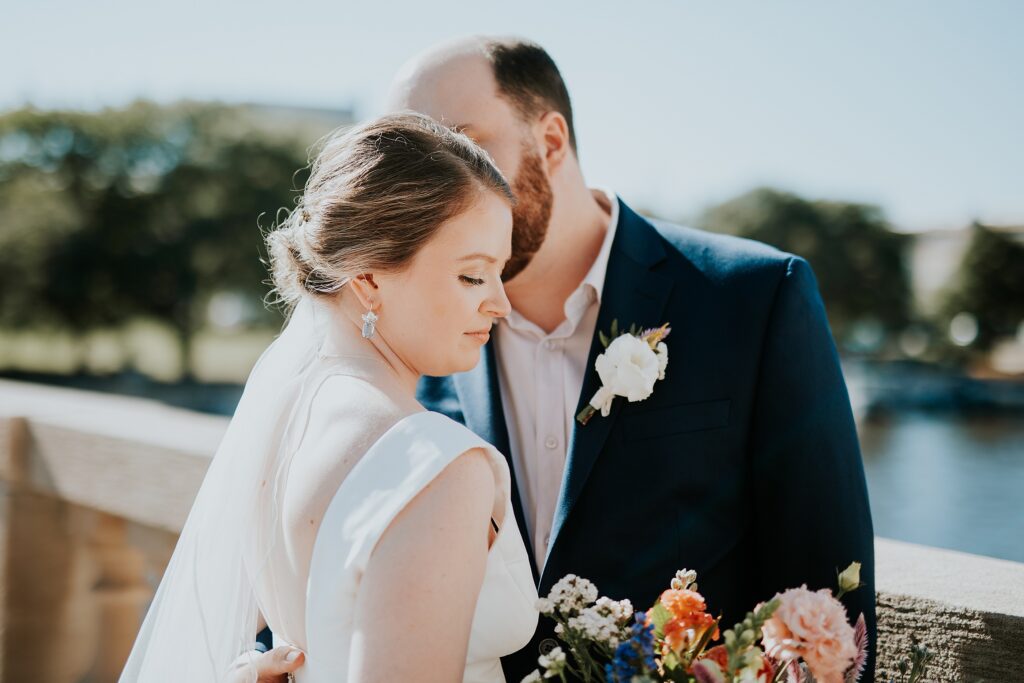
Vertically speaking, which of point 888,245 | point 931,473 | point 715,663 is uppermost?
point 888,245

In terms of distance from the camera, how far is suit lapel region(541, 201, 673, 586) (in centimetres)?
221

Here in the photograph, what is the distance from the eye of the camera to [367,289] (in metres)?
1.73

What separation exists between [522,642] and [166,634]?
763 mm

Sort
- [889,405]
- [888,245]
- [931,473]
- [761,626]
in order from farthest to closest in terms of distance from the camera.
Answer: [888,245], [889,405], [931,473], [761,626]

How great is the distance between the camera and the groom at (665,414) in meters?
2.15

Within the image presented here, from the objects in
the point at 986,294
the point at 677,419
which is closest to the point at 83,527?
the point at 677,419

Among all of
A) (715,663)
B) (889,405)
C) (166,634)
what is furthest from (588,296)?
(889,405)

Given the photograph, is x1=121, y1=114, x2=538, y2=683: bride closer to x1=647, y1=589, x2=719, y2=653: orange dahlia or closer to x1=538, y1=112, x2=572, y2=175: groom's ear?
x1=647, y1=589, x2=719, y2=653: orange dahlia

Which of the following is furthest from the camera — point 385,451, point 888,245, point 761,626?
point 888,245

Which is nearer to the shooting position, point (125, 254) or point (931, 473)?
point (931, 473)

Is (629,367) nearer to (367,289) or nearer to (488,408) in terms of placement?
(488,408)

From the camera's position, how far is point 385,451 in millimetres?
1422

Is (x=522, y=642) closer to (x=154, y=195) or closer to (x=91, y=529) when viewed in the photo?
(x=91, y=529)

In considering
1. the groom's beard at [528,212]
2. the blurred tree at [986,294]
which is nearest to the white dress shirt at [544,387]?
the groom's beard at [528,212]
